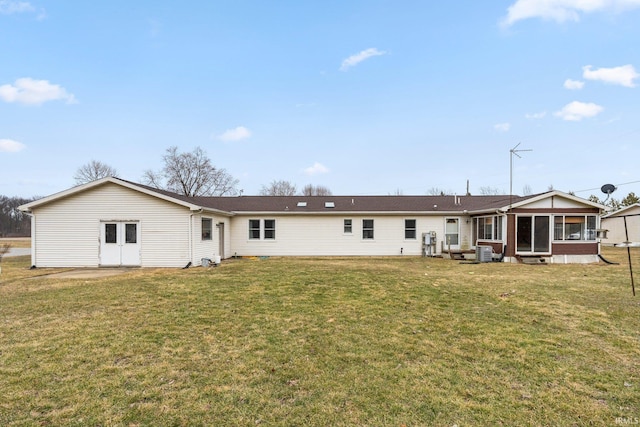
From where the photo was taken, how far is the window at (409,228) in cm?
1873

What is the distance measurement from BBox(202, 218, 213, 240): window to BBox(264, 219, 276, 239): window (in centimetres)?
405

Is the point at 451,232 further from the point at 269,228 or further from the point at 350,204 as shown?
the point at 269,228

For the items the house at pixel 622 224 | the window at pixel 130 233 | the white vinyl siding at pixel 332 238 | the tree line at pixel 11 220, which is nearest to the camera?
the window at pixel 130 233

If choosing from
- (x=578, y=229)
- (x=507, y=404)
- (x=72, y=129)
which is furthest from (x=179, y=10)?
(x=578, y=229)

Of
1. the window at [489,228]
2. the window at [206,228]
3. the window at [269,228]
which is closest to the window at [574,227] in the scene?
the window at [489,228]

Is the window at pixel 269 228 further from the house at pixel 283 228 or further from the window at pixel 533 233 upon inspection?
the window at pixel 533 233

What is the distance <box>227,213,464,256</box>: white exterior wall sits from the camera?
1862 cm

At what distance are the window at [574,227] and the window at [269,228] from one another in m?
14.4

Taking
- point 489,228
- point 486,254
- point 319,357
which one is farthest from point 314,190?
point 319,357

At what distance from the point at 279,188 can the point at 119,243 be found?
37775 mm

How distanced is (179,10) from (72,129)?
11113mm

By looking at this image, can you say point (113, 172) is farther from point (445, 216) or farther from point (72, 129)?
point (445, 216)

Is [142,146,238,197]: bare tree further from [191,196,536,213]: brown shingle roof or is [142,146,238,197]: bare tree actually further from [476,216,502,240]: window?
[476,216,502,240]: window

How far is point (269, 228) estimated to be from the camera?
1881cm
